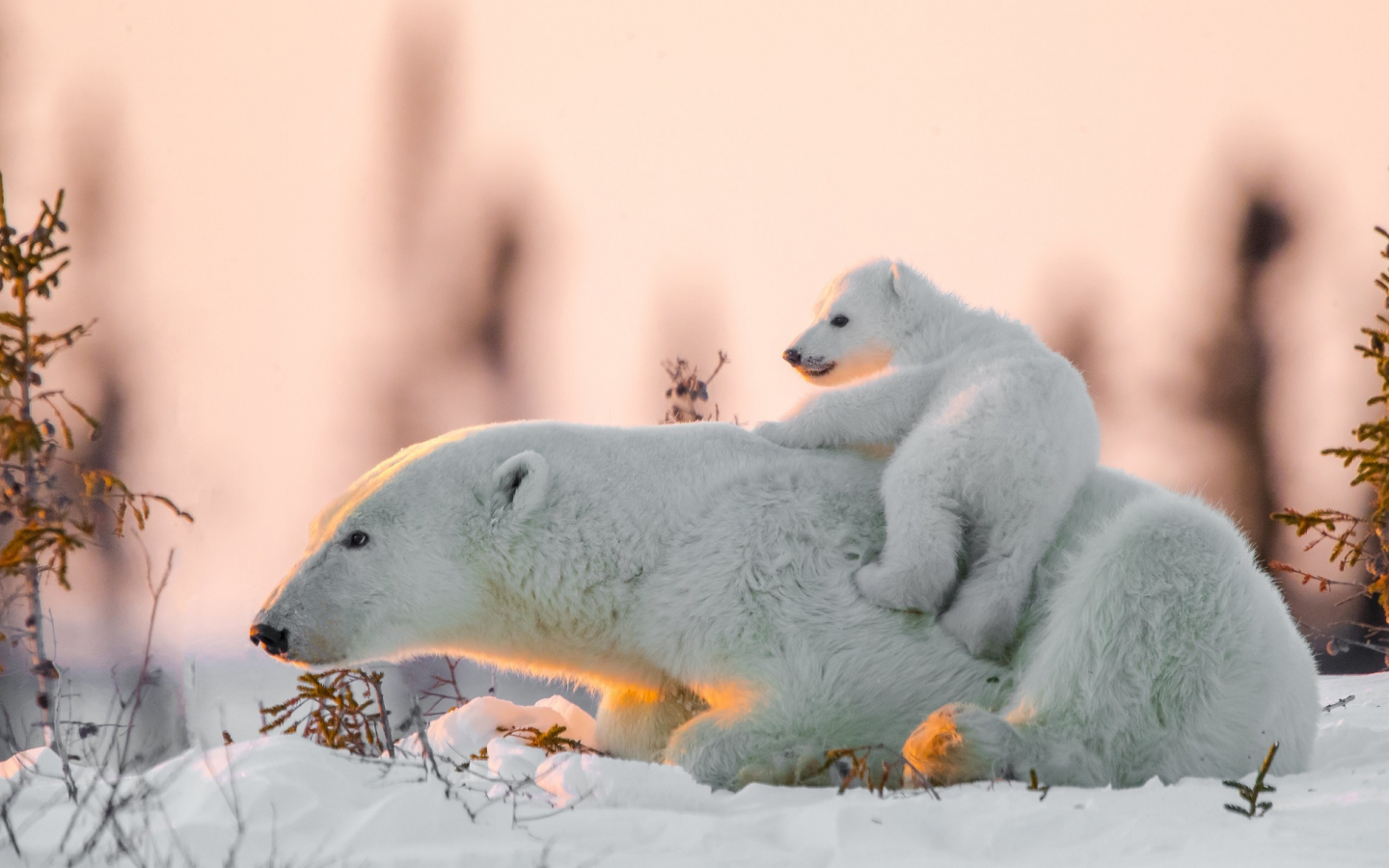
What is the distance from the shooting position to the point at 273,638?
3891 mm

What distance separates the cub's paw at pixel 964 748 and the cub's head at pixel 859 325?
70.5 inches

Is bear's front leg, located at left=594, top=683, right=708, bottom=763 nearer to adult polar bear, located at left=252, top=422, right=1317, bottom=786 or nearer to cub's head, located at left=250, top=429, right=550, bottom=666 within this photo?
adult polar bear, located at left=252, top=422, right=1317, bottom=786

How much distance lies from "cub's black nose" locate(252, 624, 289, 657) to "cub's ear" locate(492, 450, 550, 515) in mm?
739

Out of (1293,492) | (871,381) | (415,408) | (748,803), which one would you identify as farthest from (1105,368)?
(748,803)

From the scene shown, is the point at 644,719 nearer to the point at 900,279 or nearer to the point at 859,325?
the point at 859,325

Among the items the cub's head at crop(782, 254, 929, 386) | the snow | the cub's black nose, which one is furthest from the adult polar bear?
Result: the cub's head at crop(782, 254, 929, 386)

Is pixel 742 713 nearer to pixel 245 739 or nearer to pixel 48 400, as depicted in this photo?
pixel 245 739

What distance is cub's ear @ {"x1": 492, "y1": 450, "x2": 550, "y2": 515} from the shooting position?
397 cm

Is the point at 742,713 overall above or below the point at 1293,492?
above

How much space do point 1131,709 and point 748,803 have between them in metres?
1.03

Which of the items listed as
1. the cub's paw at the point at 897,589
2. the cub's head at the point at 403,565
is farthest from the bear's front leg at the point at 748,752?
the cub's head at the point at 403,565

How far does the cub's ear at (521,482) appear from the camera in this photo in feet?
13.0

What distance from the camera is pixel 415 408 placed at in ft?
58.1

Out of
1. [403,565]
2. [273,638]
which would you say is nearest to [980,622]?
[403,565]
